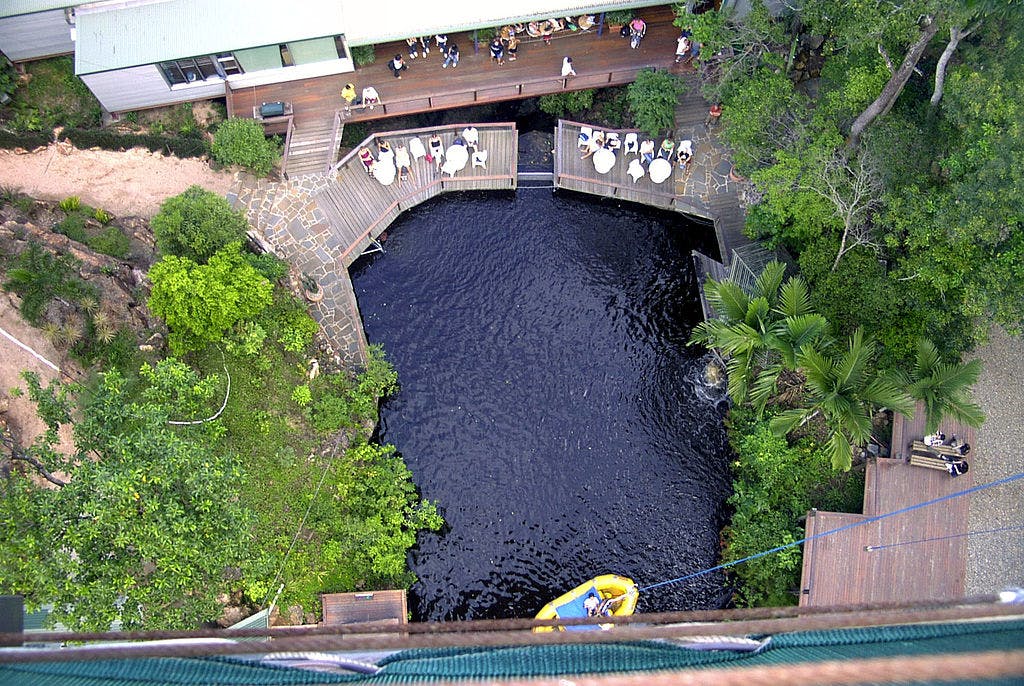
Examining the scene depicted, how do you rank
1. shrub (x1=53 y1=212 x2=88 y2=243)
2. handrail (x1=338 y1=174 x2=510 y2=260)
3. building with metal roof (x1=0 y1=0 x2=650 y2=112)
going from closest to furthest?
1. shrub (x1=53 y1=212 x2=88 y2=243)
2. building with metal roof (x1=0 y1=0 x2=650 y2=112)
3. handrail (x1=338 y1=174 x2=510 y2=260)

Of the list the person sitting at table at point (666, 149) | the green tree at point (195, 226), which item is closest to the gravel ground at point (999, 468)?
the person sitting at table at point (666, 149)

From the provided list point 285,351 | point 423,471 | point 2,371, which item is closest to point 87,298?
point 2,371

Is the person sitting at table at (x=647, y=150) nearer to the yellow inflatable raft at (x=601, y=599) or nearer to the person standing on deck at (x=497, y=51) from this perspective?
the person standing on deck at (x=497, y=51)

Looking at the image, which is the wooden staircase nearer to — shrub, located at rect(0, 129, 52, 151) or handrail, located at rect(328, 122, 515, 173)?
handrail, located at rect(328, 122, 515, 173)

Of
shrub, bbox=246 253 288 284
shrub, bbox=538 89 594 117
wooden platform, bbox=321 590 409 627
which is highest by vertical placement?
shrub, bbox=538 89 594 117

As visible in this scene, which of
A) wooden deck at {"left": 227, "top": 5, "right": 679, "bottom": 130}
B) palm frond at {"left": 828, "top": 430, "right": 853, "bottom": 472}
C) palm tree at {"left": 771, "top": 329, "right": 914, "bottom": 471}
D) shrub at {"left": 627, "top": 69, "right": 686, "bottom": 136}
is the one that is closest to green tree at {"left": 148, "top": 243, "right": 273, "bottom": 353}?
wooden deck at {"left": 227, "top": 5, "right": 679, "bottom": 130}

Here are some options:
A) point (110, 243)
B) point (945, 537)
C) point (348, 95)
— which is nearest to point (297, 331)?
point (110, 243)
